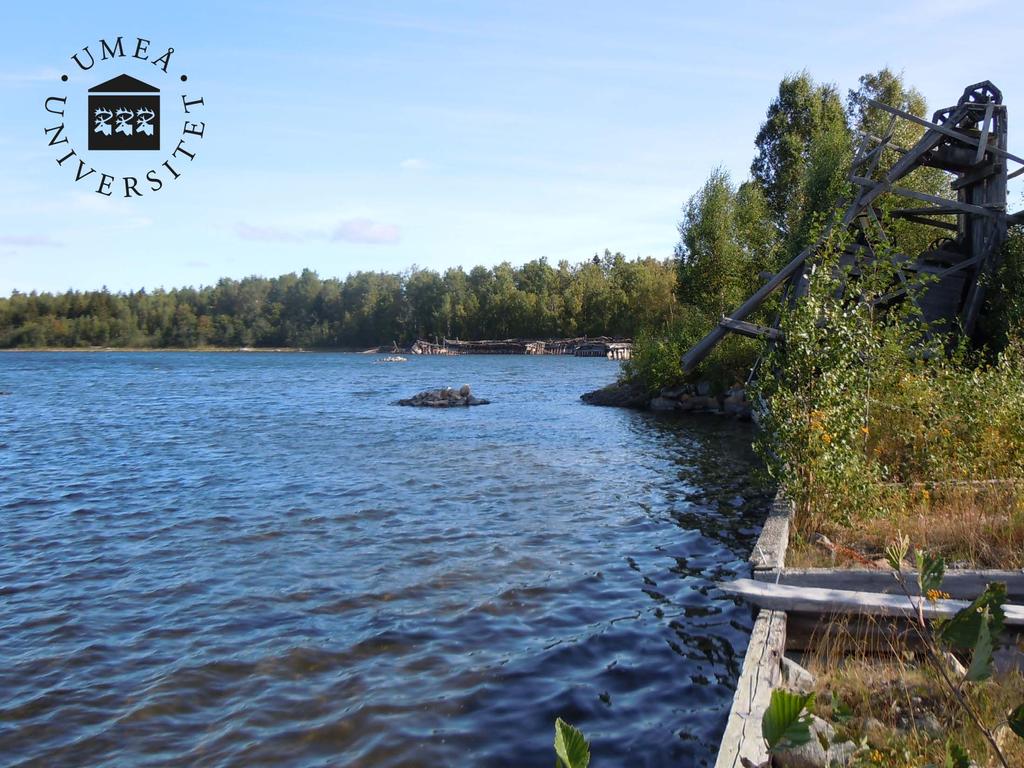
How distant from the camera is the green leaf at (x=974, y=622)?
2967mm

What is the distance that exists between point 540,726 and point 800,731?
14.3 feet

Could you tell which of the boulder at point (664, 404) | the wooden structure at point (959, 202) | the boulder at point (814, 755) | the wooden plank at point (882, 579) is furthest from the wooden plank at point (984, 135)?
the boulder at point (814, 755)

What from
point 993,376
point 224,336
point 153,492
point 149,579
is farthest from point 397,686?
point 224,336

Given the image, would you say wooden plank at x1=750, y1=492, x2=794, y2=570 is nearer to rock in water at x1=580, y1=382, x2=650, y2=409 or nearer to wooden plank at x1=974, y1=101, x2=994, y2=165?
wooden plank at x1=974, y1=101, x2=994, y2=165

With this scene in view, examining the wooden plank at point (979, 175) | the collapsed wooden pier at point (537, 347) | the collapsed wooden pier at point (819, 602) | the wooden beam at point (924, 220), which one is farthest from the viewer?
the collapsed wooden pier at point (537, 347)

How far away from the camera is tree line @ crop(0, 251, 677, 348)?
132m

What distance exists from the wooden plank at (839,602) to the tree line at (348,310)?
107 m

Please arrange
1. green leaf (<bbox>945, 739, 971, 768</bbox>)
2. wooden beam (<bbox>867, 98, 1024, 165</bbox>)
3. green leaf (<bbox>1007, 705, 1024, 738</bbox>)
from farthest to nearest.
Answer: wooden beam (<bbox>867, 98, 1024, 165</bbox>) < green leaf (<bbox>945, 739, 971, 768</bbox>) < green leaf (<bbox>1007, 705, 1024, 738</bbox>)

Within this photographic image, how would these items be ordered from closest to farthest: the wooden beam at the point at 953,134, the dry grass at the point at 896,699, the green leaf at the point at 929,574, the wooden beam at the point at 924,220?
the green leaf at the point at 929,574
the dry grass at the point at 896,699
the wooden beam at the point at 953,134
the wooden beam at the point at 924,220

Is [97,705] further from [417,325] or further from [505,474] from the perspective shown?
[417,325]

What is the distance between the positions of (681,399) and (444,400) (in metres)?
11.1

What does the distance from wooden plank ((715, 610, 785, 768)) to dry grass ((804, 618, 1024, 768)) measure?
39 cm

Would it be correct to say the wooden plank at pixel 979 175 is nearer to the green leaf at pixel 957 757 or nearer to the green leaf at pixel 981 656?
the green leaf at pixel 981 656

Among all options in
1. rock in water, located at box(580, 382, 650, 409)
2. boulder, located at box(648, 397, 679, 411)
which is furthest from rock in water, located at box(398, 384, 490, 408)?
boulder, located at box(648, 397, 679, 411)
